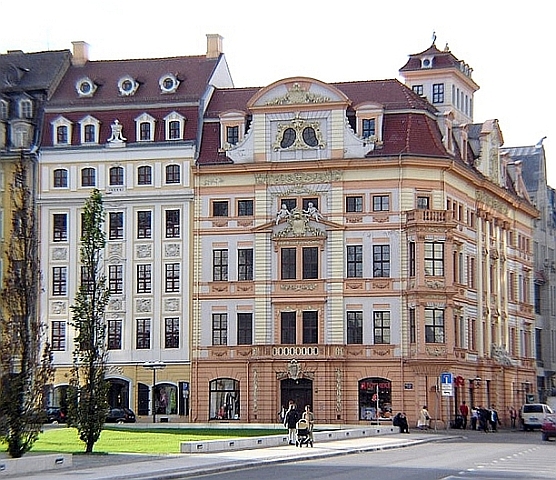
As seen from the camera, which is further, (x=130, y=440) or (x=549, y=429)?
(x=549, y=429)

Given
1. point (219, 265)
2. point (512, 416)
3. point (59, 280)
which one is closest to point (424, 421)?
point (512, 416)

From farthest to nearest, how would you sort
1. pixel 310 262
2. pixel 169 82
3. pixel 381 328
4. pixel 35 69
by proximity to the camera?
1. pixel 35 69
2. pixel 169 82
3. pixel 310 262
4. pixel 381 328

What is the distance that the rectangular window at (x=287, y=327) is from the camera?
291 ft

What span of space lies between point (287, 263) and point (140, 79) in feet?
57.6

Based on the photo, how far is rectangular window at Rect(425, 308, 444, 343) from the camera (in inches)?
3413

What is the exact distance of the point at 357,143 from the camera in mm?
88500

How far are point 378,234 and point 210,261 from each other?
11357 mm

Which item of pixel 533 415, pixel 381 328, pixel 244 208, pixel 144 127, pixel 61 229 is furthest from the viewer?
pixel 61 229

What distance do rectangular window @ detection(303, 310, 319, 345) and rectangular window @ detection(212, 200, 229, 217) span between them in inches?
345

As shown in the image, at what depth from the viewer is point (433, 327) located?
285 ft

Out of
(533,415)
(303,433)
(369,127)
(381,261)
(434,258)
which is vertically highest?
(369,127)

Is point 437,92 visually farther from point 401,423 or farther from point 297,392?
point 401,423

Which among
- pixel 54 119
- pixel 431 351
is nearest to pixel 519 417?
pixel 431 351

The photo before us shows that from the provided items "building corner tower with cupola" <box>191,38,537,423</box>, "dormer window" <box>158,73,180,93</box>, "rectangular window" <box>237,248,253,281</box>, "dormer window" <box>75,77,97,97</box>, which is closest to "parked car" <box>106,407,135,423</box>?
"building corner tower with cupola" <box>191,38,537,423</box>
